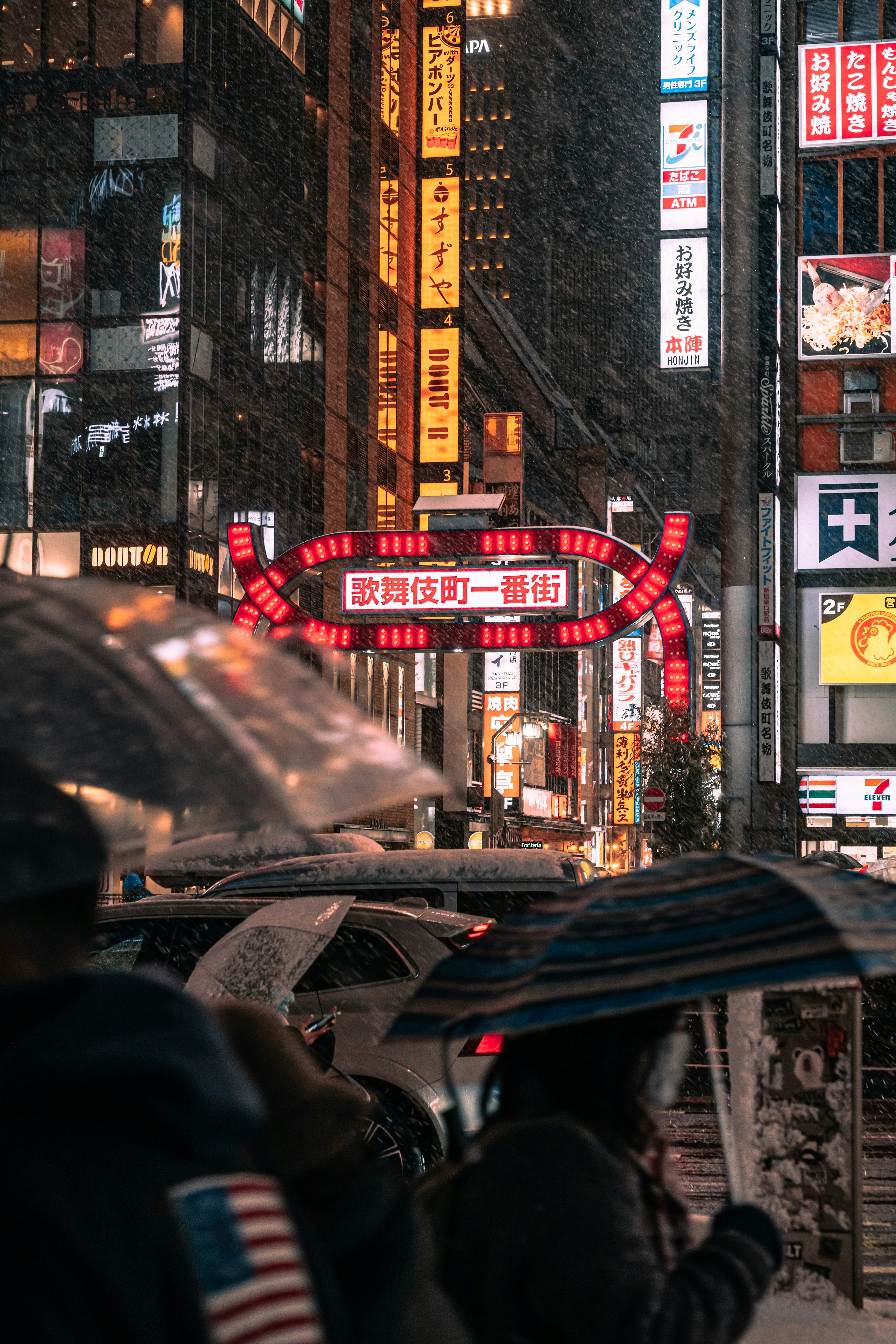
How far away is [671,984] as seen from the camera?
9.45 feet

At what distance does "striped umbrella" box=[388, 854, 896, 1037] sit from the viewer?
2.92 m

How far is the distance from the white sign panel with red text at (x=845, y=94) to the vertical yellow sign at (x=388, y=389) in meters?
17.2

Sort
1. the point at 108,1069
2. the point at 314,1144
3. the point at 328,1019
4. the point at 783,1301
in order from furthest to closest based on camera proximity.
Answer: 1. the point at 328,1019
2. the point at 783,1301
3. the point at 314,1144
4. the point at 108,1069

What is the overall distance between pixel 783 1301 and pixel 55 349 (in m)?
32.5

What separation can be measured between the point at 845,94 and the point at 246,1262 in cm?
4242

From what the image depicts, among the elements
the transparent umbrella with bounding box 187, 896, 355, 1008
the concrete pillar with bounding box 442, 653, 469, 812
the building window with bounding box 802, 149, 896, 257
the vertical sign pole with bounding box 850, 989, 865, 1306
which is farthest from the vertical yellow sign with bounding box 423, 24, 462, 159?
the vertical sign pole with bounding box 850, 989, 865, 1306

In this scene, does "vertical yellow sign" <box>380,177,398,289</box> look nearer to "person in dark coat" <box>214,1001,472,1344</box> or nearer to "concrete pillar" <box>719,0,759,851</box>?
"concrete pillar" <box>719,0,759,851</box>

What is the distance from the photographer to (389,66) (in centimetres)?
5219

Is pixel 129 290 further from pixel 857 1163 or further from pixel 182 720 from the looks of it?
pixel 182 720

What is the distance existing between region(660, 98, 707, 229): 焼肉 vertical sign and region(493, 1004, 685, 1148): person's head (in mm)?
41673

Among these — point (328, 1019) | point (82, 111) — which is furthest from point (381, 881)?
point (82, 111)

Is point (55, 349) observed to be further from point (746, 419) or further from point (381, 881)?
point (381, 881)

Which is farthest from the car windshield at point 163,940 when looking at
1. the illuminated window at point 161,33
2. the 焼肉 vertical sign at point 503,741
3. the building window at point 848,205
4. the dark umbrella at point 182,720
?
the 焼肉 vertical sign at point 503,741

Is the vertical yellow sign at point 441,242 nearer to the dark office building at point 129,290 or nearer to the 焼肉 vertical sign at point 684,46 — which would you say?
the 焼肉 vertical sign at point 684,46
